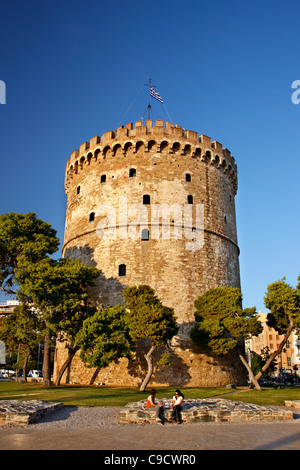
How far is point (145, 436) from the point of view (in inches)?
277

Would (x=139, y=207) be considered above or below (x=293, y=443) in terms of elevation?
above

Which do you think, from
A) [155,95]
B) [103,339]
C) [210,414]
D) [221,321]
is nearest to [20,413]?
[210,414]

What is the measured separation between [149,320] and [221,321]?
413 cm

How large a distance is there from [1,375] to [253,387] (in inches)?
1159

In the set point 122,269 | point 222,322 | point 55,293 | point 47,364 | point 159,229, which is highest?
point 159,229

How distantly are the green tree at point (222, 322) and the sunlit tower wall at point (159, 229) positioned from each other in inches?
52.6

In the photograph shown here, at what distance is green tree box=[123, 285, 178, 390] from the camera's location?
1734 centimetres

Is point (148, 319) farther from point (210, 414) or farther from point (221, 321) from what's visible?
point (210, 414)

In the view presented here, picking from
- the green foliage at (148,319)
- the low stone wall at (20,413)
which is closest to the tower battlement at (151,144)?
the green foliage at (148,319)

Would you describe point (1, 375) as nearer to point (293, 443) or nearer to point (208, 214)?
point (208, 214)

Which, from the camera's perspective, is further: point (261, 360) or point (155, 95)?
point (261, 360)
